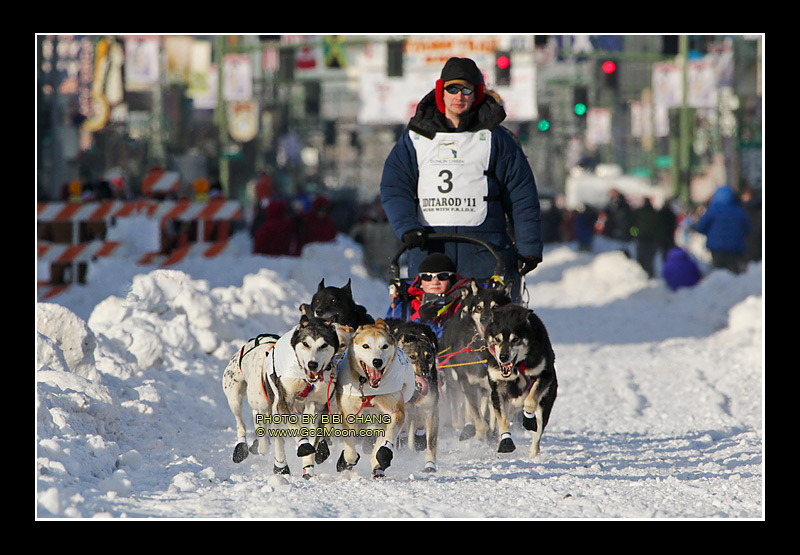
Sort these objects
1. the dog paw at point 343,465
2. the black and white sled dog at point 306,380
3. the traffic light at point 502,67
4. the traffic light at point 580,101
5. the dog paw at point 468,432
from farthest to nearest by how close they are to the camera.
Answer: the traffic light at point 580,101 → the traffic light at point 502,67 → the dog paw at point 468,432 → the dog paw at point 343,465 → the black and white sled dog at point 306,380

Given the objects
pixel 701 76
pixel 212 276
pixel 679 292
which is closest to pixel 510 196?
pixel 212 276

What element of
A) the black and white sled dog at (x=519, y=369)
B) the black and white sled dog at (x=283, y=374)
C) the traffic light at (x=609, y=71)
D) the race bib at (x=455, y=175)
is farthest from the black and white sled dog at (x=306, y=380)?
the traffic light at (x=609, y=71)

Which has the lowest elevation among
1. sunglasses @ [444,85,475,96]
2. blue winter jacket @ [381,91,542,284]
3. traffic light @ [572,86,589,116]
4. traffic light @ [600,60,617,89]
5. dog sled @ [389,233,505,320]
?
dog sled @ [389,233,505,320]

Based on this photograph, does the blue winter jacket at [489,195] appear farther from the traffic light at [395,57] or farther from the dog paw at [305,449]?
the traffic light at [395,57]

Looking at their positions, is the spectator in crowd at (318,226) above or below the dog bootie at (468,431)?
above

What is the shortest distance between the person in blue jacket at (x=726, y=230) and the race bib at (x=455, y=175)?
1159cm

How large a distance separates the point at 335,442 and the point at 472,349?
3.26ft

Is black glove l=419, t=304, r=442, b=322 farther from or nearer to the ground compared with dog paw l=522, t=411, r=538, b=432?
farther from the ground

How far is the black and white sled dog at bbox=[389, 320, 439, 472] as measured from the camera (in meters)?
5.74

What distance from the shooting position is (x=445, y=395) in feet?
21.9

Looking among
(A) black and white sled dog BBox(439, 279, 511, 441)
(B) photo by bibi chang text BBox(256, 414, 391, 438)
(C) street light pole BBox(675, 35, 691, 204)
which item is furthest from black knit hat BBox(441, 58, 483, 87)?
(C) street light pole BBox(675, 35, 691, 204)

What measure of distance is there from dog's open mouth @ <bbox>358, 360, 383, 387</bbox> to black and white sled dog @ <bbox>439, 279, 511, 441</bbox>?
38.8 inches

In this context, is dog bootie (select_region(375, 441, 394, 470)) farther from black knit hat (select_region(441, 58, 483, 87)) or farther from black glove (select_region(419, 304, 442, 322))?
black knit hat (select_region(441, 58, 483, 87))

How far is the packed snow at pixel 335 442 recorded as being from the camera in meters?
4.77
